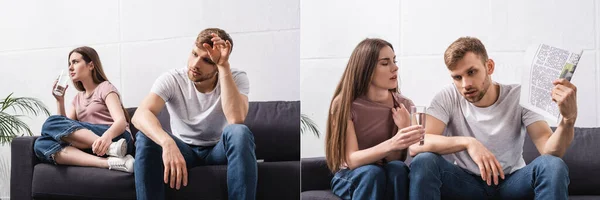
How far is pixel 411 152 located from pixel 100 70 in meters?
1.57

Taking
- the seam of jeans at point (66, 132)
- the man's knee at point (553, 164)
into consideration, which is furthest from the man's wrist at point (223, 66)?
the man's knee at point (553, 164)

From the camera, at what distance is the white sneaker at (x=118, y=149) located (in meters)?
3.22

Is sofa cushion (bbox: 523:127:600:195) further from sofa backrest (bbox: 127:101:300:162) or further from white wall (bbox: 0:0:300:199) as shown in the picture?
white wall (bbox: 0:0:300:199)

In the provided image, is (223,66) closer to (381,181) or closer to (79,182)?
(381,181)

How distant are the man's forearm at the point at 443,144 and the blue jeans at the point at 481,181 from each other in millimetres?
25

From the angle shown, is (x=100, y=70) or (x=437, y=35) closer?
(x=437, y=35)

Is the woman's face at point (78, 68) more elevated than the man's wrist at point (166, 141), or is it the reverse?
the woman's face at point (78, 68)

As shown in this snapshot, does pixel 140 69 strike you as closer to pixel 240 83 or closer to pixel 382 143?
pixel 240 83

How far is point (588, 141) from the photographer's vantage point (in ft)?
9.23

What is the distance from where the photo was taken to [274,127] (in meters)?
3.07

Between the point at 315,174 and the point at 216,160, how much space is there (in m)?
0.47

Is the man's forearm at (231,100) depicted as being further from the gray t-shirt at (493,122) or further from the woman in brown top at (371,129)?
the gray t-shirt at (493,122)

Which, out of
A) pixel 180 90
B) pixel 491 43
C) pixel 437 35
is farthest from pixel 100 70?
pixel 491 43

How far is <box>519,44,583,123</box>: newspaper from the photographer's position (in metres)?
2.78
